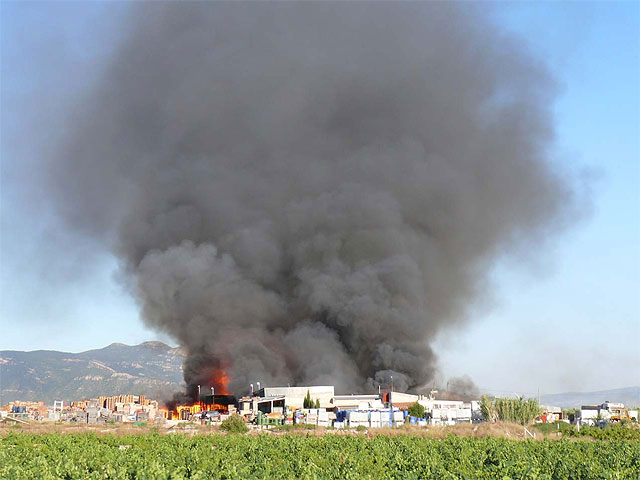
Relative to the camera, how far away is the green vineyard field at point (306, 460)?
63.2 feet

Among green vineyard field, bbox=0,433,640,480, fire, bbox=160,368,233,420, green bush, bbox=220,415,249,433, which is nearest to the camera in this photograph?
green vineyard field, bbox=0,433,640,480

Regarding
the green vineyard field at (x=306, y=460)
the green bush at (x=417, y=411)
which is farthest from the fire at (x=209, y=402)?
the green vineyard field at (x=306, y=460)

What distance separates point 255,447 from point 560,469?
1297 cm

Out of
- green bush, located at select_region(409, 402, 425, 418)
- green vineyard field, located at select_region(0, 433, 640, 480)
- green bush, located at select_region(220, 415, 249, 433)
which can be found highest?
green bush, located at select_region(409, 402, 425, 418)

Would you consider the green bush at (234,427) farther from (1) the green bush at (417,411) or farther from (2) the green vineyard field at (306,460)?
(1) the green bush at (417,411)

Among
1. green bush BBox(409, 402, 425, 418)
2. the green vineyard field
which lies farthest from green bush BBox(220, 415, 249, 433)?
green bush BBox(409, 402, 425, 418)

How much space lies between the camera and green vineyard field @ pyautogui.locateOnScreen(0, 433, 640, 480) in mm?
19250

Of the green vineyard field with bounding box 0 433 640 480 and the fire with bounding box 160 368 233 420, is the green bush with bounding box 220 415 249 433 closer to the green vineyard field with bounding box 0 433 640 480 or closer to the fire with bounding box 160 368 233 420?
the green vineyard field with bounding box 0 433 640 480

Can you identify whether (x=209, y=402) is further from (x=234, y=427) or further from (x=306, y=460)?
(x=306, y=460)

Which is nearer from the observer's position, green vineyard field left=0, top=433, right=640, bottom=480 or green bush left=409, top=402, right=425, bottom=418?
green vineyard field left=0, top=433, right=640, bottom=480

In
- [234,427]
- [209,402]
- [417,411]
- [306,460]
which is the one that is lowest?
[306,460]

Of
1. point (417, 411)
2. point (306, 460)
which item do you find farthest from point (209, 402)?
point (306, 460)

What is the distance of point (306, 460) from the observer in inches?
999

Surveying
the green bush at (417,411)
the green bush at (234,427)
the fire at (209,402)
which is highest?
the fire at (209,402)
